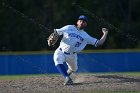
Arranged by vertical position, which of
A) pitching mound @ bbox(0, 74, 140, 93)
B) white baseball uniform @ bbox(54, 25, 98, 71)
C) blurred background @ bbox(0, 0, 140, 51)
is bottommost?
blurred background @ bbox(0, 0, 140, 51)

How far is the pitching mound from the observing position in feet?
36.7

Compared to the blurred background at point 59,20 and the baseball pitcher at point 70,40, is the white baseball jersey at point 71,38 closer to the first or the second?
the baseball pitcher at point 70,40

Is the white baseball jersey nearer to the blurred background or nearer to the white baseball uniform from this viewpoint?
the white baseball uniform

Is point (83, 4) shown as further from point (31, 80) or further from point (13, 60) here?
point (31, 80)

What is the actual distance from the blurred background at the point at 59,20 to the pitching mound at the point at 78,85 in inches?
731

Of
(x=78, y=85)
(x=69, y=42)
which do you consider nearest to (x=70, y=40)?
(x=69, y=42)

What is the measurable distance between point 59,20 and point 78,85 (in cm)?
2176

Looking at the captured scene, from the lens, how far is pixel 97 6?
34.4 m

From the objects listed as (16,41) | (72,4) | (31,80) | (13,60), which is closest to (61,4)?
Result: (72,4)

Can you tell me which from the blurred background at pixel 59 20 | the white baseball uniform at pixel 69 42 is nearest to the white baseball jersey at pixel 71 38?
the white baseball uniform at pixel 69 42

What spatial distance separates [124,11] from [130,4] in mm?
648

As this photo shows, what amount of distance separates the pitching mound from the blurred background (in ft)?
60.9

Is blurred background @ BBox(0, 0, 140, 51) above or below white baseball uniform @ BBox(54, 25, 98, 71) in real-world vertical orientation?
below

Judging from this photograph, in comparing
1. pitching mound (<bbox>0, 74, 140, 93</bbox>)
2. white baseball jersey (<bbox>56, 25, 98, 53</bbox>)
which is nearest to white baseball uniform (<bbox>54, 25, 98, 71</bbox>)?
white baseball jersey (<bbox>56, 25, 98, 53</bbox>)
